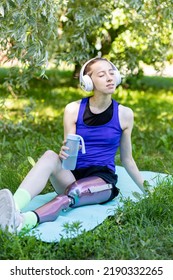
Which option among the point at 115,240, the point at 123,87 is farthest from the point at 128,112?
the point at 123,87

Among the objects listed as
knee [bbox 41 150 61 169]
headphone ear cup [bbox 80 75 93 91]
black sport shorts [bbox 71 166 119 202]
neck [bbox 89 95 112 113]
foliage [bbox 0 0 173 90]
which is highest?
foliage [bbox 0 0 173 90]

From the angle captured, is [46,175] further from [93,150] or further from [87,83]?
[87,83]

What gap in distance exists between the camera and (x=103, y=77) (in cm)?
414

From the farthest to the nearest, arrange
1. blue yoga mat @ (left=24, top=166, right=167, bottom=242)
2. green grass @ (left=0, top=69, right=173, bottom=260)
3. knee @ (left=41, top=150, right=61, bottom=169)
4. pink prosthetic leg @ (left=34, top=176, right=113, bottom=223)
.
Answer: knee @ (left=41, top=150, right=61, bottom=169) → pink prosthetic leg @ (left=34, top=176, right=113, bottom=223) → blue yoga mat @ (left=24, top=166, right=167, bottom=242) → green grass @ (left=0, top=69, right=173, bottom=260)

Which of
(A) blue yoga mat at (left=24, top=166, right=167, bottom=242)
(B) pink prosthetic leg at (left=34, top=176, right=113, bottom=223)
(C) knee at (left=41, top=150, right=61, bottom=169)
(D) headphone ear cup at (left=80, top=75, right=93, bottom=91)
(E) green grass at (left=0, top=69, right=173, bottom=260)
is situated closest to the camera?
(E) green grass at (left=0, top=69, right=173, bottom=260)

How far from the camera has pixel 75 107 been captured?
4277 millimetres

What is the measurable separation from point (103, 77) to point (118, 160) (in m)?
1.38

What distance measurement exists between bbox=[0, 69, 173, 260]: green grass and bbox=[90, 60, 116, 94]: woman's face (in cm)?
70

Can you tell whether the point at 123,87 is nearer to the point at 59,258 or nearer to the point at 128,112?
the point at 128,112

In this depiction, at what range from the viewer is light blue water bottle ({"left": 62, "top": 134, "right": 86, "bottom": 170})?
3.94 metres

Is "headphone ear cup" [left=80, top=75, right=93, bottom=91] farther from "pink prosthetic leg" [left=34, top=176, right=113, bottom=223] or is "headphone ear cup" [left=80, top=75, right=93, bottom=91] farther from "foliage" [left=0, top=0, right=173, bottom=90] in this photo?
"pink prosthetic leg" [left=34, top=176, right=113, bottom=223]

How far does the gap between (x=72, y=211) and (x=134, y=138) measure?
242 centimetres

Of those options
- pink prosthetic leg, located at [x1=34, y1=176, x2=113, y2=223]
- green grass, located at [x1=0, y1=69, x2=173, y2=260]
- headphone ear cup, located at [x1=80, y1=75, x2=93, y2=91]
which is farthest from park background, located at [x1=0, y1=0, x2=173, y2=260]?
headphone ear cup, located at [x1=80, y1=75, x2=93, y2=91]
